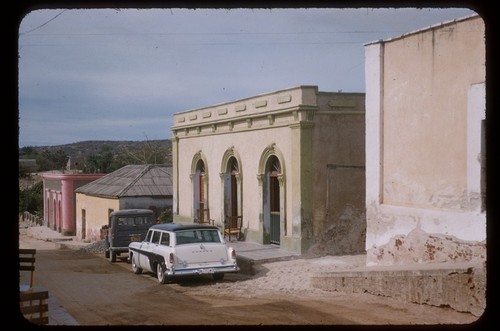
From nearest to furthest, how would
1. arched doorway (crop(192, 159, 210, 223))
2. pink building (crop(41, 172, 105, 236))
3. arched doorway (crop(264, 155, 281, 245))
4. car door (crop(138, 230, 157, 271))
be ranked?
1. car door (crop(138, 230, 157, 271))
2. arched doorway (crop(264, 155, 281, 245))
3. arched doorway (crop(192, 159, 210, 223))
4. pink building (crop(41, 172, 105, 236))

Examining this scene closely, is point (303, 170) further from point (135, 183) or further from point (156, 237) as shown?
point (135, 183)

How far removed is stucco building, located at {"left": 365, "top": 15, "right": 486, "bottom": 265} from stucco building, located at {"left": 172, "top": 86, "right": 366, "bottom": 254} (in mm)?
3299

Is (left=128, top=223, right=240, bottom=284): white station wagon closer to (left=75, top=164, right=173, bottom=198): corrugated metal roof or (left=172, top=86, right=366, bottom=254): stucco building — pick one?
(left=172, top=86, right=366, bottom=254): stucco building

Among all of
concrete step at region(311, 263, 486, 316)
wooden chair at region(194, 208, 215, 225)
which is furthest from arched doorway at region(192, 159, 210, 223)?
concrete step at region(311, 263, 486, 316)

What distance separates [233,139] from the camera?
20969mm

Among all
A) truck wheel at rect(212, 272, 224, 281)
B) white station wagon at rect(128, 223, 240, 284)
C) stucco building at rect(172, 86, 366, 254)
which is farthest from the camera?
stucco building at rect(172, 86, 366, 254)

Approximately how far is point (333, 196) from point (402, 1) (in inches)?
527

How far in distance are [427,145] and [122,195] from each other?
18.6 meters

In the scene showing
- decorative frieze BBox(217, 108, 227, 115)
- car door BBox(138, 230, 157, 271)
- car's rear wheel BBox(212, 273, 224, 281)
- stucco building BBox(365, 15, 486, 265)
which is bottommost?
car's rear wheel BBox(212, 273, 224, 281)

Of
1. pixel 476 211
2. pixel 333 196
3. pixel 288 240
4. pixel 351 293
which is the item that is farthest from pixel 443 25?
pixel 288 240

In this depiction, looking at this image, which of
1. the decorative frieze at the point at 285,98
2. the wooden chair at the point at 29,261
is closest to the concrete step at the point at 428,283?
the wooden chair at the point at 29,261

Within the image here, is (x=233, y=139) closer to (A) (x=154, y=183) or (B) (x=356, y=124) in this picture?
(B) (x=356, y=124)

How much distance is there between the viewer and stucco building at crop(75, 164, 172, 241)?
28219mm

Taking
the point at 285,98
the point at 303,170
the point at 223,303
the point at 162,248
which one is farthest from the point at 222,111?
the point at 223,303
